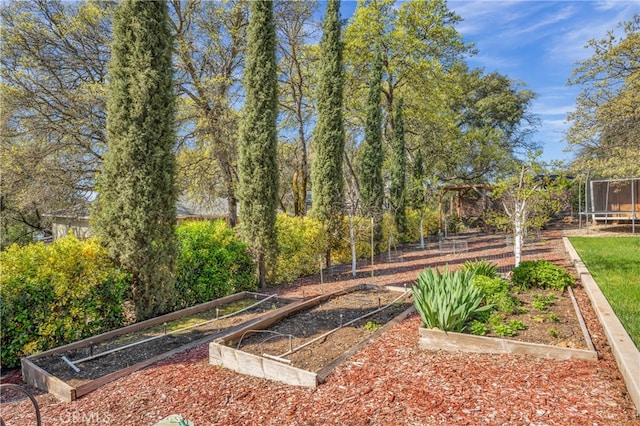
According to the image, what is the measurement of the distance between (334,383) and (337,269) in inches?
277

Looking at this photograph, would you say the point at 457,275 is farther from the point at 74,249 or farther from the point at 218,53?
the point at 218,53

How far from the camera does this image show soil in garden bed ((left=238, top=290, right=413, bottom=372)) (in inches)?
148

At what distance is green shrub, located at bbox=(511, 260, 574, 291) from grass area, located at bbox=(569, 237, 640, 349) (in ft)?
1.72

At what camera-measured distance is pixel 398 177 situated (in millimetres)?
15141

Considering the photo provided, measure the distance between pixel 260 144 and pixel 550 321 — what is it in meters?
6.40

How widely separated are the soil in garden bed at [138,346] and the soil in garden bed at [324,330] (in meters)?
0.90

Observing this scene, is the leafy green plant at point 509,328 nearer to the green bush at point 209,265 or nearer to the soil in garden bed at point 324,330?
the soil in garden bed at point 324,330

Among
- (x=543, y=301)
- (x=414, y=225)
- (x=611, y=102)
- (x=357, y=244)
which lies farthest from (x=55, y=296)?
(x=414, y=225)

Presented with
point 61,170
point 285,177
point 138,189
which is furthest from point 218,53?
point 138,189

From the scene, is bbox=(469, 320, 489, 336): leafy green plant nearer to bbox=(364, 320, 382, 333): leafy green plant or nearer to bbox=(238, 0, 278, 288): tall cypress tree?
bbox=(364, 320, 382, 333): leafy green plant

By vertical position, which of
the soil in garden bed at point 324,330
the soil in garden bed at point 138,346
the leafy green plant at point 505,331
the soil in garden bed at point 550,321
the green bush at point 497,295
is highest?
the green bush at point 497,295

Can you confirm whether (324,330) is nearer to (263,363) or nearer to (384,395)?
(263,363)

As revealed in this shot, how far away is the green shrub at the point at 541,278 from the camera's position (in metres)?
5.79

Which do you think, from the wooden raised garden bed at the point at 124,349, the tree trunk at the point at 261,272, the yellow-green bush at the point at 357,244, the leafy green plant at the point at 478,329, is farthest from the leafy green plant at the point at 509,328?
the yellow-green bush at the point at 357,244
